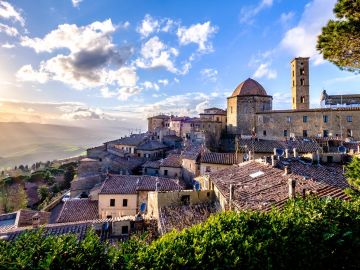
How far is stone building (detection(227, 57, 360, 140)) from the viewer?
43906mm

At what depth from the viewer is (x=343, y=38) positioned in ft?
31.3

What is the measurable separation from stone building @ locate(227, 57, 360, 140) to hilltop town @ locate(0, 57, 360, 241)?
0.16m

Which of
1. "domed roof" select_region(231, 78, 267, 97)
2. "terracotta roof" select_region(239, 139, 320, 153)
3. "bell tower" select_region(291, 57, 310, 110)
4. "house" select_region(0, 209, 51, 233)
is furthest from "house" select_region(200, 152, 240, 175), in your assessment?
"bell tower" select_region(291, 57, 310, 110)

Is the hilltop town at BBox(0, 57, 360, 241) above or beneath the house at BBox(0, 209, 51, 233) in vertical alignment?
above

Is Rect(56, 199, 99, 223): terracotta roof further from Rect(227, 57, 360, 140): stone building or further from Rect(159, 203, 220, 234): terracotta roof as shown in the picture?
Rect(227, 57, 360, 140): stone building

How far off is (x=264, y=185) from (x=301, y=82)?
4931cm

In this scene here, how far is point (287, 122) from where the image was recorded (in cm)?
4659

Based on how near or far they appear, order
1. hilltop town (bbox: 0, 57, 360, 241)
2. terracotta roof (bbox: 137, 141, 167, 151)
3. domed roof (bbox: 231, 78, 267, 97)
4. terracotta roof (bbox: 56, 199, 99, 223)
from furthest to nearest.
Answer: domed roof (bbox: 231, 78, 267, 97), terracotta roof (bbox: 137, 141, 167, 151), terracotta roof (bbox: 56, 199, 99, 223), hilltop town (bbox: 0, 57, 360, 241)

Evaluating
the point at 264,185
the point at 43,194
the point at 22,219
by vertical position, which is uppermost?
the point at 264,185

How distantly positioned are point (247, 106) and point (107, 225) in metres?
42.2

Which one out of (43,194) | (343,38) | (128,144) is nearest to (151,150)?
(128,144)

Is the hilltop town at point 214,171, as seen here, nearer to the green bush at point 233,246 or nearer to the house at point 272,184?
the house at point 272,184

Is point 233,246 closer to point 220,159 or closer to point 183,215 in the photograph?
point 183,215

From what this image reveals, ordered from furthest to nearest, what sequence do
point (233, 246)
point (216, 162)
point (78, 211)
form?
point (216, 162), point (78, 211), point (233, 246)
